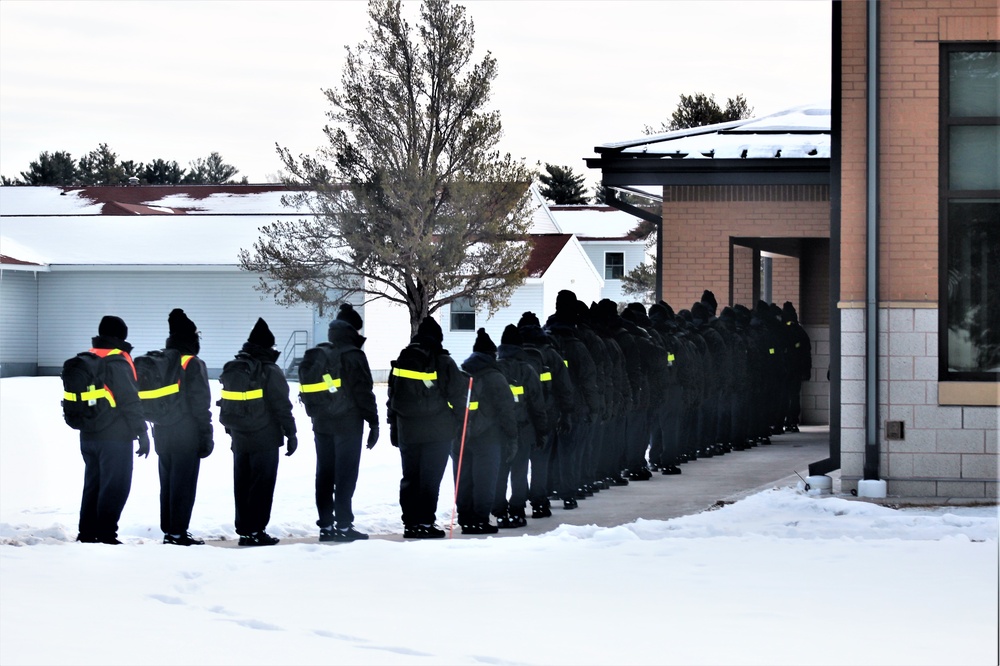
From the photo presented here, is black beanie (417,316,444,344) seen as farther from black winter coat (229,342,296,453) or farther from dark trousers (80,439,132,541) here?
dark trousers (80,439,132,541)

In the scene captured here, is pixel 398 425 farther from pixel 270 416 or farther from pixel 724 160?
pixel 724 160

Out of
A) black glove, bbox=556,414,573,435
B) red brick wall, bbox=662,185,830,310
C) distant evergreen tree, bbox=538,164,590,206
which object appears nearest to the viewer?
black glove, bbox=556,414,573,435

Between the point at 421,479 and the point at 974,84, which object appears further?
the point at 974,84

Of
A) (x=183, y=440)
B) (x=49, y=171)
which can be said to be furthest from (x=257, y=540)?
(x=49, y=171)

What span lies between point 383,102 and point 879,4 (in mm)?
28500

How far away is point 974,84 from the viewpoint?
1230 cm

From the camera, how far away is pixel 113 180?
9469 centimetres

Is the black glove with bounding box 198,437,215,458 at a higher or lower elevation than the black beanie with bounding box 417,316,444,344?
lower

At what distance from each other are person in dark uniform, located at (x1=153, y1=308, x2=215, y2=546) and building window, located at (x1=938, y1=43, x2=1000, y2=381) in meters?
5.88

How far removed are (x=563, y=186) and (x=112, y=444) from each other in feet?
262

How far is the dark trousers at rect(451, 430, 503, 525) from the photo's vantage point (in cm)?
1223

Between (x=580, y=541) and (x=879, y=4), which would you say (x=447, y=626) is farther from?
(x=879, y=4)

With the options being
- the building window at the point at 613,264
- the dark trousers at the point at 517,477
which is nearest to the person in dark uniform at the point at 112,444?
the dark trousers at the point at 517,477

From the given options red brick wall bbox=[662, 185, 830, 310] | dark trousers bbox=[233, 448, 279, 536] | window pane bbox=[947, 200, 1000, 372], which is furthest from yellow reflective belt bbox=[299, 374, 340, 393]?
red brick wall bbox=[662, 185, 830, 310]
